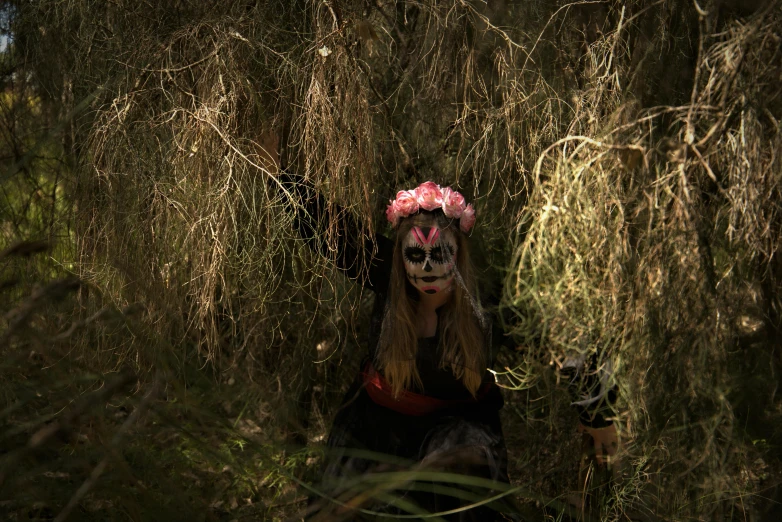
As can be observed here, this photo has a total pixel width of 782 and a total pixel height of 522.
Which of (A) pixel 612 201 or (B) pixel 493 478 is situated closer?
(A) pixel 612 201

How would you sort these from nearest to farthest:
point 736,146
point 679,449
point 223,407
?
point 736,146
point 679,449
point 223,407

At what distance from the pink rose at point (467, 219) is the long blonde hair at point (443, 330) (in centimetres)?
2

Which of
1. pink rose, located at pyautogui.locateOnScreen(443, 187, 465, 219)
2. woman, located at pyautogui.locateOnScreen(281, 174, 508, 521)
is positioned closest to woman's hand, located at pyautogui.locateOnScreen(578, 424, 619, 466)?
woman, located at pyautogui.locateOnScreen(281, 174, 508, 521)

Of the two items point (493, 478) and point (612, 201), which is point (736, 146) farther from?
point (493, 478)

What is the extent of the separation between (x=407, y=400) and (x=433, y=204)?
0.67 m

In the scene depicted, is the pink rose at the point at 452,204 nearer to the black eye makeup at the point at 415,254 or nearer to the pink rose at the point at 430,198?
the pink rose at the point at 430,198

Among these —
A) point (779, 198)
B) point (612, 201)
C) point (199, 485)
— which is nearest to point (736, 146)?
point (779, 198)

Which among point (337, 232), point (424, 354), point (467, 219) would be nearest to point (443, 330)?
point (424, 354)

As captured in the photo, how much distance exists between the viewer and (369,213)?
246 cm

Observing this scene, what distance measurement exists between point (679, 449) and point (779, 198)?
2.15ft

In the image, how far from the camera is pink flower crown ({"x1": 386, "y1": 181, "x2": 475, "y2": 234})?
2703mm

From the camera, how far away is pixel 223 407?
3732mm

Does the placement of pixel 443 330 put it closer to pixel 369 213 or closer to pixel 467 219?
pixel 467 219

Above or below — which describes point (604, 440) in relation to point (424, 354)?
below
